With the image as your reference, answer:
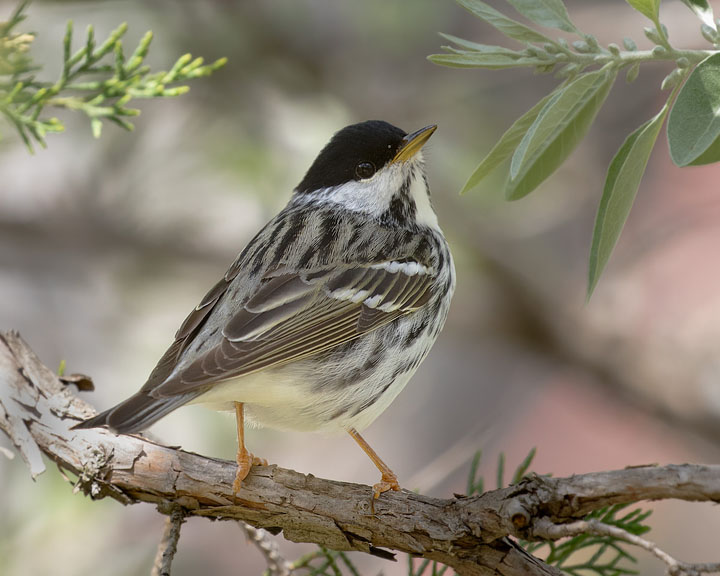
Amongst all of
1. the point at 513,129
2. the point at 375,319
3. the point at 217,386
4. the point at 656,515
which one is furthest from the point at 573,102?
the point at 656,515

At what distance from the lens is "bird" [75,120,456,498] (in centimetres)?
283

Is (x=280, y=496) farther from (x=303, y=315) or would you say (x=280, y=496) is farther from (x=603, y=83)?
(x=603, y=83)

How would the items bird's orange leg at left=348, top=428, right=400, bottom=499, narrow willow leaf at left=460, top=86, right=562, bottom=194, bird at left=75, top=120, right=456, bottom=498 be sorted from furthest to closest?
1. bird at left=75, top=120, right=456, bottom=498
2. bird's orange leg at left=348, top=428, right=400, bottom=499
3. narrow willow leaf at left=460, top=86, right=562, bottom=194

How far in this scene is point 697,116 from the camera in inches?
81.7

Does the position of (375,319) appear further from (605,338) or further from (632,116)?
(632,116)

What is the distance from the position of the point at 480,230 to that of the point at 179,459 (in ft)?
12.0

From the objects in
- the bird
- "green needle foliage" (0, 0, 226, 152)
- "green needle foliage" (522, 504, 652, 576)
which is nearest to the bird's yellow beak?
the bird

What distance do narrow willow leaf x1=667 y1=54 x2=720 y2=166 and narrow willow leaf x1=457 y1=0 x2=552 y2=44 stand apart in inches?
16.1

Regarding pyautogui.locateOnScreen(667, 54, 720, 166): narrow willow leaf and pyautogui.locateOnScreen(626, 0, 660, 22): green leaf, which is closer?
pyautogui.locateOnScreen(667, 54, 720, 166): narrow willow leaf

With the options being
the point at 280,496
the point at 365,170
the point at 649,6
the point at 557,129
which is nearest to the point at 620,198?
the point at 557,129

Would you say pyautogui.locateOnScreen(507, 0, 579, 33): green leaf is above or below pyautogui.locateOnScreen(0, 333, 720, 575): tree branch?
above

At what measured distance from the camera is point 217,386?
2.83 meters

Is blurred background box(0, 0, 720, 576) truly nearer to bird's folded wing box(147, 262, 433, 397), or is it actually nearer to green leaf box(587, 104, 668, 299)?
bird's folded wing box(147, 262, 433, 397)

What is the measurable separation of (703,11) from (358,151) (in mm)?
1831
